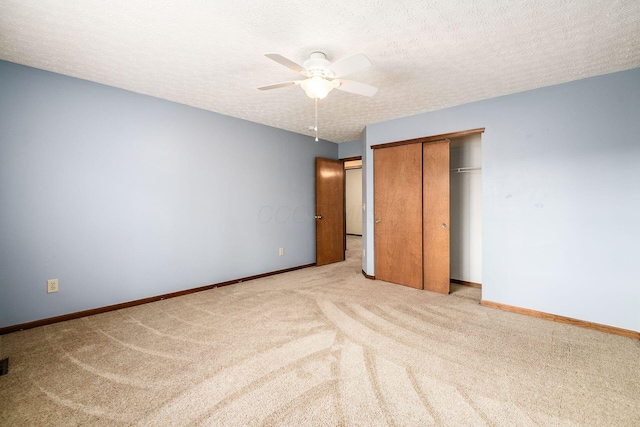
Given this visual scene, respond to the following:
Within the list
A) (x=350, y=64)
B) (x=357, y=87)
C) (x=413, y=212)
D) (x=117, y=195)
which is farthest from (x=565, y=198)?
(x=117, y=195)

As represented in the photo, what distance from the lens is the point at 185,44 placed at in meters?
2.25

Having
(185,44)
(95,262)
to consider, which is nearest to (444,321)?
(185,44)

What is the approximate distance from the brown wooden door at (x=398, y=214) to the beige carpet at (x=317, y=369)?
3.18ft

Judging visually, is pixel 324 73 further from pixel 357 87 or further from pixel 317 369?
pixel 317 369

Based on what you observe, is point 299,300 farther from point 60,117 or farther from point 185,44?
point 60,117

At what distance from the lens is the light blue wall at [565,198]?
268 centimetres

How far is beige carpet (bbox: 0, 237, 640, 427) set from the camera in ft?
5.39

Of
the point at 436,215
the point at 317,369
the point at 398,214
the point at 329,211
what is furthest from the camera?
the point at 329,211

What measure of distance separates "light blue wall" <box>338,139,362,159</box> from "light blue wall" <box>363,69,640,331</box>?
7.28ft

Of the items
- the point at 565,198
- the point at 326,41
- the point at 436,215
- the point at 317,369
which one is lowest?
the point at 317,369

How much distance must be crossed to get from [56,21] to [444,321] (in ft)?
13.4

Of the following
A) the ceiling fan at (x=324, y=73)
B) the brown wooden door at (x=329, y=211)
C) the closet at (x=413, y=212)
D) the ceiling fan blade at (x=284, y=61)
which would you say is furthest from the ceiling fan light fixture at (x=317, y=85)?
the brown wooden door at (x=329, y=211)

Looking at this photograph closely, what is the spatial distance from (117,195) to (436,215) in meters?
→ 3.95

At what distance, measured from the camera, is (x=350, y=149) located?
5.78 m
